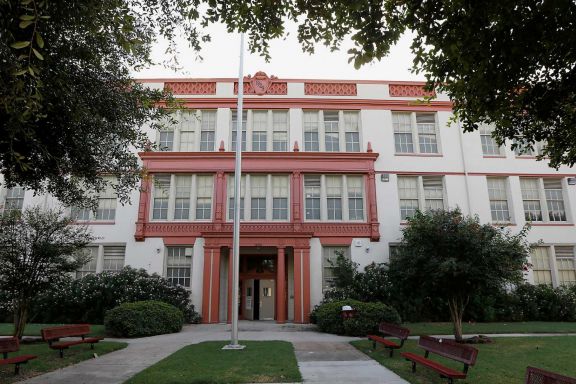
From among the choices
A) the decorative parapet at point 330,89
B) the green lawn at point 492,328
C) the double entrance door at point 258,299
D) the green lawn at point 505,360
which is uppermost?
the decorative parapet at point 330,89

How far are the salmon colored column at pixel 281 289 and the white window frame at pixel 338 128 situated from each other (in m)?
5.95

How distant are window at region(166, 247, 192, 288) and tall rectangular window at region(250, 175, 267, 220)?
3.72 meters

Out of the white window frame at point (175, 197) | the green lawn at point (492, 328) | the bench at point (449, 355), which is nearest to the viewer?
the bench at point (449, 355)

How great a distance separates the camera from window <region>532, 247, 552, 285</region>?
22.4 m

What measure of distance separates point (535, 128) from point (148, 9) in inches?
280

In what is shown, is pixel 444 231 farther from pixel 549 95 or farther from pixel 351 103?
pixel 351 103

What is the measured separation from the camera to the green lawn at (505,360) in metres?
8.54

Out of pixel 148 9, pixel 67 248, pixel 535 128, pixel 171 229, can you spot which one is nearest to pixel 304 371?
pixel 535 128

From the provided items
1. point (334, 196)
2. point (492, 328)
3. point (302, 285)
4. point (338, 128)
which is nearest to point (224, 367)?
point (302, 285)

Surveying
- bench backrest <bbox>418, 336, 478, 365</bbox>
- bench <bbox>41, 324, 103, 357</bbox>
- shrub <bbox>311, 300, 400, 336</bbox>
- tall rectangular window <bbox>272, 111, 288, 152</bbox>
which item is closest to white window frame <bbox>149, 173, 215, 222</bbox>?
tall rectangular window <bbox>272, 111, 288, 152</bbox>

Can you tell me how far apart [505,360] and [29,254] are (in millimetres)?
14232

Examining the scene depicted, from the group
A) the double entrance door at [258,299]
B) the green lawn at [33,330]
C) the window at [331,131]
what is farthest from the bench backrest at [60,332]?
the window at [331,131]

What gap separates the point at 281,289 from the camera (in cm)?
2033

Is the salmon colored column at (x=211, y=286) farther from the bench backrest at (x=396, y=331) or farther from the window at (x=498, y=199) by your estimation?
the window at (x=498, y=199)
